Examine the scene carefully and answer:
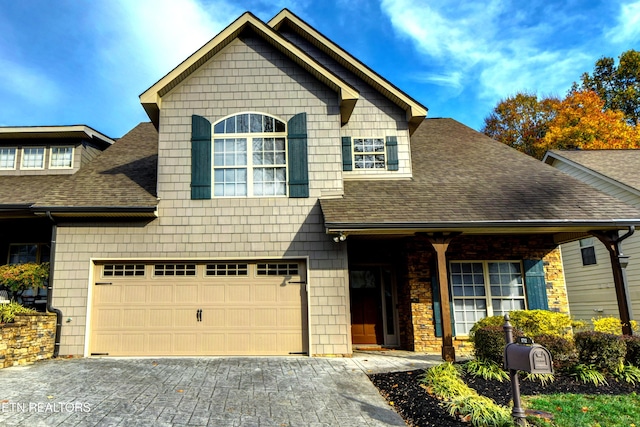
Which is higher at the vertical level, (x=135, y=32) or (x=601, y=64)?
(x=601, y=64)

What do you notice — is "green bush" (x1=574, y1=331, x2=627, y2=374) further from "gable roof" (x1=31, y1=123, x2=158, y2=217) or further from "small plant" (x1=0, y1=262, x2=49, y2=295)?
"small plant" (x1=0, y1=262, x2=49, y2=295)

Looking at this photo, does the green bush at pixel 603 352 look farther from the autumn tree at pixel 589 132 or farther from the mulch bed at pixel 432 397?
the autumn tree at pixel 589 132

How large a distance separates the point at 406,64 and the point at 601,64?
20881mm

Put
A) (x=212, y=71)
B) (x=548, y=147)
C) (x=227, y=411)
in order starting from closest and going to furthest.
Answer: (x=227, y=411) → (x=212, y=71) → (x=548, y=147)

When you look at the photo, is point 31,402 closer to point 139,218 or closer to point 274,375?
point 274,375

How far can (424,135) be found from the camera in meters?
13.5

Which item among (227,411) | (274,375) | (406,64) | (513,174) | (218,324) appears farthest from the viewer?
(406,64)

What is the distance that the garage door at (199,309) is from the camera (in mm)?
9000

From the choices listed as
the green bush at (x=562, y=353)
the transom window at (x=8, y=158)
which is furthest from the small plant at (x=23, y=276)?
the green bush at (x=562, y=353)

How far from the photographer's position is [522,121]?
26.3m

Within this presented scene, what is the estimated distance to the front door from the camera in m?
11.0

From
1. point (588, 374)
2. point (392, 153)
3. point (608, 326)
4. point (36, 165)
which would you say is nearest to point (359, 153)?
point (392, 153)

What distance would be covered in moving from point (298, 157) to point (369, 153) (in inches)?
84.6

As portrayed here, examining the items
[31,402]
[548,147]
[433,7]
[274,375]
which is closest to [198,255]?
[274,375]
